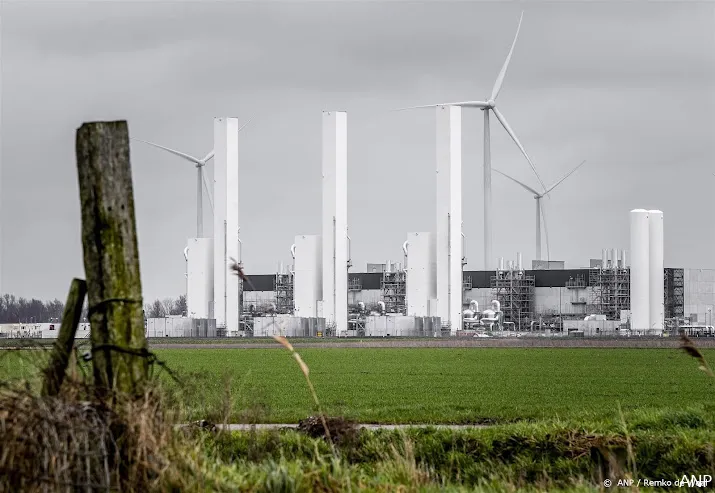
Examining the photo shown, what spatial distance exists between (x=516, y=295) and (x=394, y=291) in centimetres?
1076

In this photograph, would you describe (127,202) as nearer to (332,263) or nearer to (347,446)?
(347,446)

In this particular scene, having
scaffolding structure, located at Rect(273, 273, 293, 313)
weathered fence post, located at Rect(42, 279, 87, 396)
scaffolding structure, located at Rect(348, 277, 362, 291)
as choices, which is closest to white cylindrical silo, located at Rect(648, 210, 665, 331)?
scaffolding structure, located at Rect(348, 277, 362, 291)

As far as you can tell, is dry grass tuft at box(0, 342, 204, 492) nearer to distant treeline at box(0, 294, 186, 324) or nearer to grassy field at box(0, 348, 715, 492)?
grassy field at box(0, 348, 715, 492)

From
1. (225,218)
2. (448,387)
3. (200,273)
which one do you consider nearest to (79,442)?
(448,387)

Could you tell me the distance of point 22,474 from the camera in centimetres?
714

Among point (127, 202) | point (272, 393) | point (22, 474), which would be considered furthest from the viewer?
point (272, 393)

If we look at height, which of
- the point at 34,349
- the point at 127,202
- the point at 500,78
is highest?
the point at 500,78

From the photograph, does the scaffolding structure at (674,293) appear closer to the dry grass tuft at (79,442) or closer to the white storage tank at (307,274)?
the white storage tank at (307,274)

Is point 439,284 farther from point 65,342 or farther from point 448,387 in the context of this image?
point 65,342

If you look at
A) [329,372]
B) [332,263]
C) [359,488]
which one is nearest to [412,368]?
[329,372]

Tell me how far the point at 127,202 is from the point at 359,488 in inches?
104

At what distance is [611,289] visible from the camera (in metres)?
95.1

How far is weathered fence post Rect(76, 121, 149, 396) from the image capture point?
307 inches

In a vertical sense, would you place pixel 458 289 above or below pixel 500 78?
below
